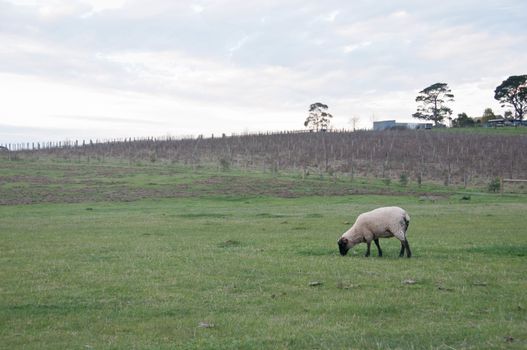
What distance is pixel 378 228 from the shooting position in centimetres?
1872

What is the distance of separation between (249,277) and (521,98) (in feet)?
441

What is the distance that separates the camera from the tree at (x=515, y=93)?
13062cm

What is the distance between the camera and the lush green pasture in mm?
9484

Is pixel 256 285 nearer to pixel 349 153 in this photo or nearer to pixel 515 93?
pixel 349 153

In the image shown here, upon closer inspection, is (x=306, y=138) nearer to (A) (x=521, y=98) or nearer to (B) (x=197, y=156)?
(B) (x=197, y=156)

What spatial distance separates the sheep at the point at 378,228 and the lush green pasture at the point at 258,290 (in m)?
0.55

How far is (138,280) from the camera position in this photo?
14312 mm

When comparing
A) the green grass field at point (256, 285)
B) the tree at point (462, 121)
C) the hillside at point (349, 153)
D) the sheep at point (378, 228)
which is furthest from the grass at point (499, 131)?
the sheep at point (378, 228)

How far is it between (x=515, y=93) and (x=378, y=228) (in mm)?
128927

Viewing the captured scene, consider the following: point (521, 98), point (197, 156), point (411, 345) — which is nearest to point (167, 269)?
point (411, 345)

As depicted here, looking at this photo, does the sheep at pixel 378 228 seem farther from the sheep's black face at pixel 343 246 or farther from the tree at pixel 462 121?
the tree at pixel 462 121

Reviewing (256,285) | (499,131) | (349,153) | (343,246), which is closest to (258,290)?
(256,285)

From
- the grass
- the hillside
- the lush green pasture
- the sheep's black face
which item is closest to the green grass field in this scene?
the lush green pasture

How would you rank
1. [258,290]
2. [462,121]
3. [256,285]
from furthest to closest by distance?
1. [462,121]
2. [256,285]
3. [258,290]
